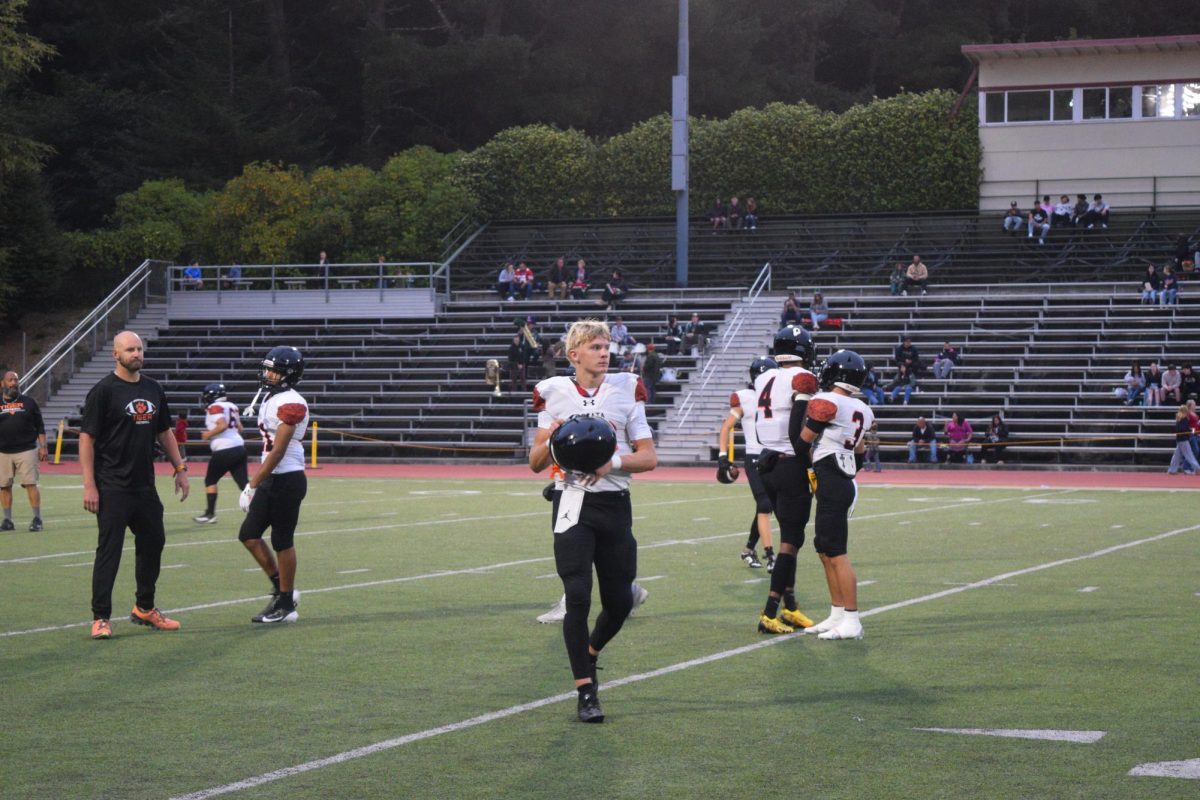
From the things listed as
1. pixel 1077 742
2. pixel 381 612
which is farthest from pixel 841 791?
pixel 381 612

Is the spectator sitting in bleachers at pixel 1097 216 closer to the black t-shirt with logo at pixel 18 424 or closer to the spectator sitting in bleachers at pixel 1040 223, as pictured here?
the spectator sitting in bleachers at pixel 1040 223

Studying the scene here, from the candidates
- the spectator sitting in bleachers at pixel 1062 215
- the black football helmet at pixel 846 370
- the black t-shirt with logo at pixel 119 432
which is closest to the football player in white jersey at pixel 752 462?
the black football helmet at pixel 846 370

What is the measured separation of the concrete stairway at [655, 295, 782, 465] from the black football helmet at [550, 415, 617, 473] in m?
26.3

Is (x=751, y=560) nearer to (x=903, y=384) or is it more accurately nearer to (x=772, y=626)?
(x=772, y=626)

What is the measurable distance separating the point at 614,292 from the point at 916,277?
25.3ft

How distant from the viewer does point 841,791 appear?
5.96m

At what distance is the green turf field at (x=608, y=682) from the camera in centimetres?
625

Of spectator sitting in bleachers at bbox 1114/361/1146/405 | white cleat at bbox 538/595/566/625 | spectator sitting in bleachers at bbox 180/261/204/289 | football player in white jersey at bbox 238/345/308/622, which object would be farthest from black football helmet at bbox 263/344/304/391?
spectator sitting in bleachers at bbox 180/261/204/289

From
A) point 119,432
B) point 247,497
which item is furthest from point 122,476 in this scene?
point 247,497

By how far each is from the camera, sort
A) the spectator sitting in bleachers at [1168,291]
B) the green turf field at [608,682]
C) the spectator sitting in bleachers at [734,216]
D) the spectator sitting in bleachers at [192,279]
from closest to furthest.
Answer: the green turf field at [608,682] < the spectator sitting in bleachers at [1168,291] < the spectator sitting in bleachers at [192,279] < the spectator sitting in bleachers at [734,216]

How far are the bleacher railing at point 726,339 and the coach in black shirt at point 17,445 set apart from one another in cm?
1841

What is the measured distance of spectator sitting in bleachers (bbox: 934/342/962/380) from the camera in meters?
35.0

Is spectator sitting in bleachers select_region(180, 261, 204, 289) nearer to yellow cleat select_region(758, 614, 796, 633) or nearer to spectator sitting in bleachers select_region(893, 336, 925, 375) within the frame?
spectator sitting in bleachers select_region(893, 336, 925, 375)

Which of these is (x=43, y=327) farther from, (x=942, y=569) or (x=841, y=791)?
(x=841, y=791)
